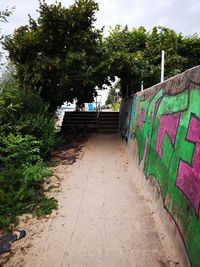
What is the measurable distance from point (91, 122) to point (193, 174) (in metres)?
12.6

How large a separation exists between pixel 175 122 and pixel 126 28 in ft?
53.5

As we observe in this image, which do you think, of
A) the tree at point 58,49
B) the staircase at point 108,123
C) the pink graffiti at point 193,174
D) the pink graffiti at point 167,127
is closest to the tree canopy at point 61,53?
the tree at point 58,49

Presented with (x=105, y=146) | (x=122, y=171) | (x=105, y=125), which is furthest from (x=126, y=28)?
(x=122, y=171)

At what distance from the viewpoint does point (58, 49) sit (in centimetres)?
1016

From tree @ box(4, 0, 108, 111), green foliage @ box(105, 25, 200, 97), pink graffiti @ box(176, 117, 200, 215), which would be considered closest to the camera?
pink graffiti @ box(176, 117, 200, 215)

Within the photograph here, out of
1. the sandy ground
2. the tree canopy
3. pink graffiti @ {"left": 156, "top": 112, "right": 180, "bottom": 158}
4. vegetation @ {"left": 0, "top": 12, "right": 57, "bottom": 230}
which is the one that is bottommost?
the sandy ground

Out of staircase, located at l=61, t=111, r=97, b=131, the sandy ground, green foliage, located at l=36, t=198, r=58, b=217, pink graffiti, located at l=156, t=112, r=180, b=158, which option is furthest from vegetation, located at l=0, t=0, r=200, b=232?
pink graffiti, located at l=156, t=112, r=180, b=158

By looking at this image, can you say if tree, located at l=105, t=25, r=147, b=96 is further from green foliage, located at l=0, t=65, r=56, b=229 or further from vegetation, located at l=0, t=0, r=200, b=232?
green foliage, located at l=0, t=65, r=56, b=229

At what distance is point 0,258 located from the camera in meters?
3.44

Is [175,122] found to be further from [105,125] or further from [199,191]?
[105,125]

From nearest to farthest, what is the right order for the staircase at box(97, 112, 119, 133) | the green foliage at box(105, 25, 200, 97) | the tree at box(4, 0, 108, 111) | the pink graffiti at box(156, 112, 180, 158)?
the pink graffiti at box(156, 112, 180, 158)
the tree at box(4, 0, 108, 111)
the green foliage at box(105, 25, 200, 97)
the staircase at box(97, 112, 119, 133)

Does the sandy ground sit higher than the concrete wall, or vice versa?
the concrete wall

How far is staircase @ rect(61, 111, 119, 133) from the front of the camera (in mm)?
14359

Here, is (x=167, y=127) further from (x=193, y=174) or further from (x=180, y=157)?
(x=193, y=174)
